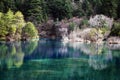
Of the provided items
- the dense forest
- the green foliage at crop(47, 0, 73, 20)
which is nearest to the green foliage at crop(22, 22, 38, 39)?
the dense forest

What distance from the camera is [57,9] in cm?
6706

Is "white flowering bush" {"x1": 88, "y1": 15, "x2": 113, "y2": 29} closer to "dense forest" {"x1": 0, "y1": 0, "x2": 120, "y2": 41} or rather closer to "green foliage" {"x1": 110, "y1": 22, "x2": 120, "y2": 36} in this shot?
"dense forest" {"x1": 0, "y1": 0, "x2": 120, "y2": 41}

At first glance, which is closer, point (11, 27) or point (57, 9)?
point (11, 27)

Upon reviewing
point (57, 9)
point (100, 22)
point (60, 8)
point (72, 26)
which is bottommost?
point (72, 26)

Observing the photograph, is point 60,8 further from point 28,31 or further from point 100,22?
point 28,31

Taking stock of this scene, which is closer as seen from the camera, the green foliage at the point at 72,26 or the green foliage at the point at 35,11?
the green foliage at the point at 72,26

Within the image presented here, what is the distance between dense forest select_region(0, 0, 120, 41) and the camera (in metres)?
63.2

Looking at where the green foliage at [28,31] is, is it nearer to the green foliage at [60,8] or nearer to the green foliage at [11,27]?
the green foliage at [11,27]

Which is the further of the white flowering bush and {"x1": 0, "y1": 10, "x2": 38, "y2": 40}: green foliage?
the white flowering bush

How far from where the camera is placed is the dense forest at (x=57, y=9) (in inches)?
2490

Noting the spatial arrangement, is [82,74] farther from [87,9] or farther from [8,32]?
[87,9]

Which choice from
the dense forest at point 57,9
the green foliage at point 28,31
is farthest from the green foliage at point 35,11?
the green foliage at point 28,31

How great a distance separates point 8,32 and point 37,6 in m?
14.7

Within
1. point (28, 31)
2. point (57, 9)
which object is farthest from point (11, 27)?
point (57, 9)
